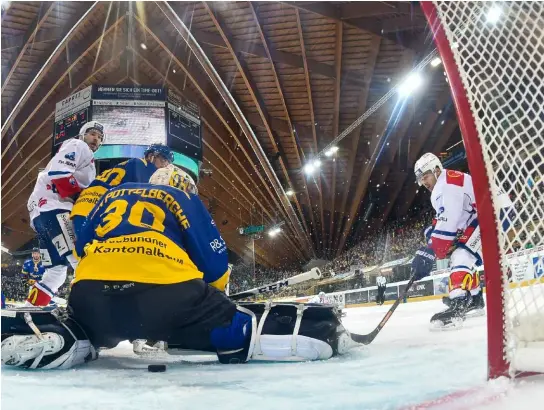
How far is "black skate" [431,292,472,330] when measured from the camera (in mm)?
1801

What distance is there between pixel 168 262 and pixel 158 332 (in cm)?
19

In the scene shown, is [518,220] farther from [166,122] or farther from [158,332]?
[166,122]

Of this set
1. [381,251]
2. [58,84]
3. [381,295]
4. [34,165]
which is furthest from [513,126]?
[34,165]

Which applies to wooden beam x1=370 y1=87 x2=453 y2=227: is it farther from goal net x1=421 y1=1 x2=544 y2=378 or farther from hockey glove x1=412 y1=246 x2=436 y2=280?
goal net x1=421 y1=1 x2=544 y2=378

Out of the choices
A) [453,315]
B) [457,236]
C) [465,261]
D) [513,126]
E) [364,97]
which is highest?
[364,97]

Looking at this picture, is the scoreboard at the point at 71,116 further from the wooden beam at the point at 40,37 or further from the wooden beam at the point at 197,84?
the wooden beam at the point at 197,84

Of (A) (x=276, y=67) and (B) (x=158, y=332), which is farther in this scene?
(A) (x=276, y=67)

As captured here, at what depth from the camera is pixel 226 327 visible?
123 centimetres

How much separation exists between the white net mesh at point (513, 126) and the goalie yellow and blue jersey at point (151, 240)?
0.72 m

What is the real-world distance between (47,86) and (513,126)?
8.48 metres

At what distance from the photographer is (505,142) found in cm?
102

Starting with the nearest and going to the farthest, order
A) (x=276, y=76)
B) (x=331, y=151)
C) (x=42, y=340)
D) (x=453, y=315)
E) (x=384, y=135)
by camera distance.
Result: (x=42, y=340)
(x=453, y=315)
(x=276, y=76)
(x=384, y=135)
(x=331, y=151)

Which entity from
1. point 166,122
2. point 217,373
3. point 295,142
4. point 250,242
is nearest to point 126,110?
point 166,122

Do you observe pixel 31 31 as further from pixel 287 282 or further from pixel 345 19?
pixel 287 282
